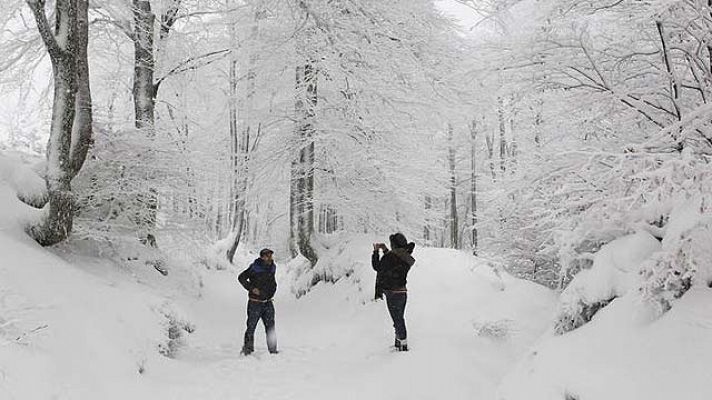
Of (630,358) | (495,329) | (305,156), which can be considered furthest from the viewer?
(305,156)

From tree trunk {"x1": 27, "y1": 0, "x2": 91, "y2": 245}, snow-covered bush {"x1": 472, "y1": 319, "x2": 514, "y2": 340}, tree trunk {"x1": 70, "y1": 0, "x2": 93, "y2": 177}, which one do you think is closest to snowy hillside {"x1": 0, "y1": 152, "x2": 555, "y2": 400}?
snow-covered bush {"x1": 472, "y1": 319, "x2": 514, "y2": 340}

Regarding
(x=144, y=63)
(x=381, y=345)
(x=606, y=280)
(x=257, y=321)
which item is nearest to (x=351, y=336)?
(x=381, y=345)

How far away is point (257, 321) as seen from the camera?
8352 mm

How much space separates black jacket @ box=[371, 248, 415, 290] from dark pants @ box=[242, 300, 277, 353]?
2.21 m

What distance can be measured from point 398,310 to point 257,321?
8.56 feet

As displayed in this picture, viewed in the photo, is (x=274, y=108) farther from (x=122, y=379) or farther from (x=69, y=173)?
(x=122, y=379)

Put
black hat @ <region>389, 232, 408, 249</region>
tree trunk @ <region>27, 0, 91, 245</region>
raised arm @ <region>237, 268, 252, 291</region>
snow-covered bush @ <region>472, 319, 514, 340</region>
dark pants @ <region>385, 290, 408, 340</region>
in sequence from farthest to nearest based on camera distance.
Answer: raised arm @ <region>237, 268, 252, 291</region>, snow-covered bush @ <region>472, 319, 514, 340</region>, black hat @ <region>389, 232, 408, 249</region>, dark pants @ <region>385, 290, 408, 340</region>, tree trunk @ <region>27, 0, 91, 245</region>

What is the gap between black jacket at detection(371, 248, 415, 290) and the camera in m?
7.30

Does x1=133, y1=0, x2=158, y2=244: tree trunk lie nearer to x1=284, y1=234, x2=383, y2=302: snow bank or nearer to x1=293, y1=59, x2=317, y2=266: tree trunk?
x1=293, y1=59, x2=317, y2=266: tree trunk

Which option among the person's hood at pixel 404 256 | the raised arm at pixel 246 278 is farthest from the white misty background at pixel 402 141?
the person's hood at pixel 404 256

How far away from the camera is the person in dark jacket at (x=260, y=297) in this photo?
8281mm

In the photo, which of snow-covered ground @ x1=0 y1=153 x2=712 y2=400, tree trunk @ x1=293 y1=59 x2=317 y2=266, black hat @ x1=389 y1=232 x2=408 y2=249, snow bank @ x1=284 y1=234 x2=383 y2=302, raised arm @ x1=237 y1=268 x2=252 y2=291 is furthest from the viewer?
tree trunk @ x1=293 y1=59 x2=317 y2=266

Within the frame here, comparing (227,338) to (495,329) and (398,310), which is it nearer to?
(398,310)

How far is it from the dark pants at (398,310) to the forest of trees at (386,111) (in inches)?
83.3
